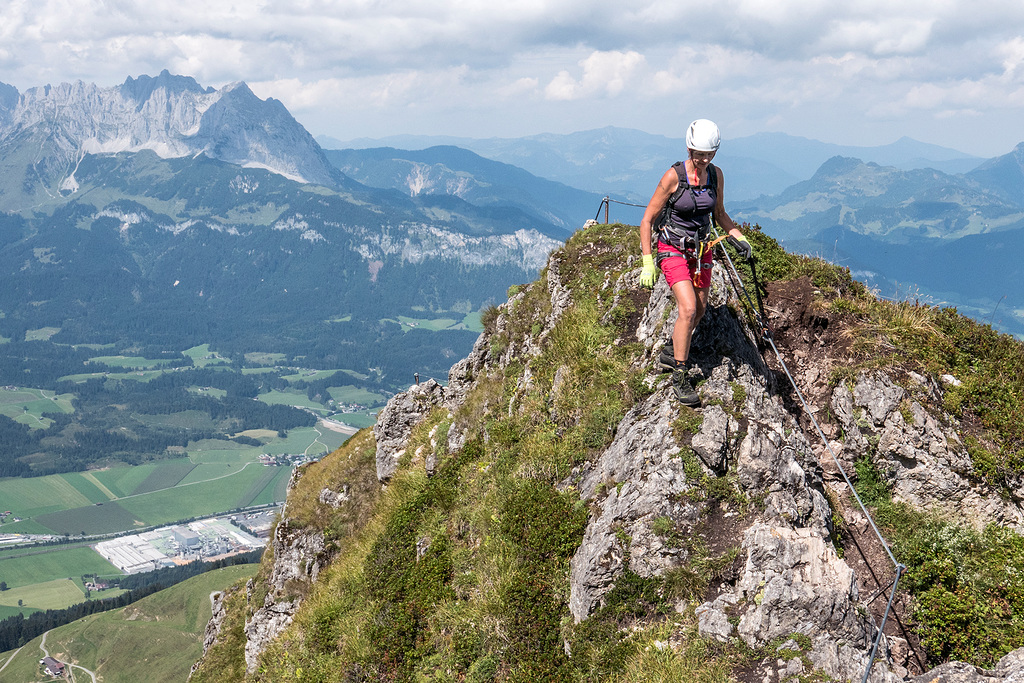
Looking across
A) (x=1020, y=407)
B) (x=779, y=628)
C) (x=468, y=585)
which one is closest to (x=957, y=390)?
(x=1020, y=407)

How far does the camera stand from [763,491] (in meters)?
10.4

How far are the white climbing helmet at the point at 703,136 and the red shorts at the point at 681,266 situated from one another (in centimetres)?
192

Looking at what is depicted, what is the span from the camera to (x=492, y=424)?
15.6 meters

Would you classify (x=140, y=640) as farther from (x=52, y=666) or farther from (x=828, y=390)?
(x=828, y=390)

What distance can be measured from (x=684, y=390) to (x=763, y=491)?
2391 millimetres

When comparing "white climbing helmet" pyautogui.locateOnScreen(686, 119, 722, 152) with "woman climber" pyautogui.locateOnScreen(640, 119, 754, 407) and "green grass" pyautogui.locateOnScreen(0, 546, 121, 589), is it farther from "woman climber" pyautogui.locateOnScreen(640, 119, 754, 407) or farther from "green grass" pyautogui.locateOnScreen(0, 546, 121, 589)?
"green grass" pyautogui.locateOnScreen(0, 546, 121, 589)

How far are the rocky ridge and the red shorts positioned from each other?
1436mm

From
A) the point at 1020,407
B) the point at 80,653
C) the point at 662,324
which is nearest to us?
the point at 1020,407

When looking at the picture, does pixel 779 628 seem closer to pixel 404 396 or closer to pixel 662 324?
pixel 662 324

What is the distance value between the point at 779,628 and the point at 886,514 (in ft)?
15.3

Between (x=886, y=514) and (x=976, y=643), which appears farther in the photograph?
(x=886, y=514)

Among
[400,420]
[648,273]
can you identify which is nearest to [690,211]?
[648,273]

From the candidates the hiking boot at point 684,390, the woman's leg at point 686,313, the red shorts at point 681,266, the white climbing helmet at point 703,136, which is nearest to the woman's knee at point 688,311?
the woman's leg at point 686,313

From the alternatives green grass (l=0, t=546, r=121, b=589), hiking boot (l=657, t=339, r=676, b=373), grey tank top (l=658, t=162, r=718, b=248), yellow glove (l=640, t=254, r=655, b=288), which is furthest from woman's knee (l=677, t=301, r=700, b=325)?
green grass (l=0, t=546, r=121, b=589)
